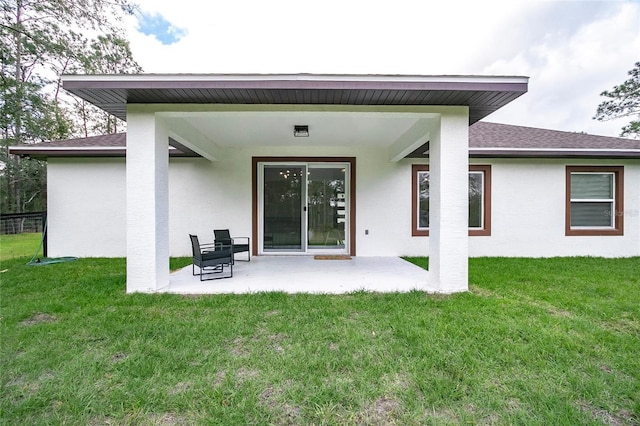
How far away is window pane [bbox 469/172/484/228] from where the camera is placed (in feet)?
25.0

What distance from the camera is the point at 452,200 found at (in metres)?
4.25

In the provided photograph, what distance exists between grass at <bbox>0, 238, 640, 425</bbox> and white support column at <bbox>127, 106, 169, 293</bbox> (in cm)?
36

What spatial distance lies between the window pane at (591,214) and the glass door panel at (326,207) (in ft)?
20.1

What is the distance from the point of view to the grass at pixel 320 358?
1806 mm

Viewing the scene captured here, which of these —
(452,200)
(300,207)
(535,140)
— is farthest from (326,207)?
(535,140)

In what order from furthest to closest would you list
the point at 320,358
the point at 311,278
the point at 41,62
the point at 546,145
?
the point at 41,62 < the point at 546,145 < the point at 311,278 < the point at 320,358

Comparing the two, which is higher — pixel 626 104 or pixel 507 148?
pixel 626 104

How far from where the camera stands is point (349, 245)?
7.52m

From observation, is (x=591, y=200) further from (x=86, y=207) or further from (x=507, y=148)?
(x=86, y=207)

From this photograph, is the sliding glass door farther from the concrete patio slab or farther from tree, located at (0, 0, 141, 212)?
tree, located at (0, 0, 141, 212)

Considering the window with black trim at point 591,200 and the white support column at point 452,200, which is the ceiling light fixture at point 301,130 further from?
the window with black trim at point 591,200

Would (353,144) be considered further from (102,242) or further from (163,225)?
(102,242)

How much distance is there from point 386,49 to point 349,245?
906cm

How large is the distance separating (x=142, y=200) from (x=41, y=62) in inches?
529
